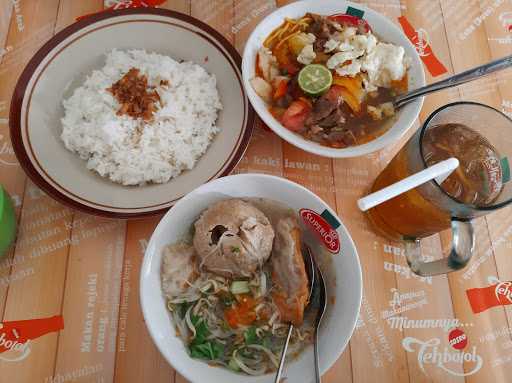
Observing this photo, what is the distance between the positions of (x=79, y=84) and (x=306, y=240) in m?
1.06

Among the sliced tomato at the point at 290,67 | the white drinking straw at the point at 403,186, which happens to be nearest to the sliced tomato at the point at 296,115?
the sliced tomato at the point at 290,67

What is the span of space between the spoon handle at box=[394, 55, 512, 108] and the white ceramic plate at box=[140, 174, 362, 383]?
59cm

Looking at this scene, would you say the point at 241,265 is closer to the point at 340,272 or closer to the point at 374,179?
the point at 340,272

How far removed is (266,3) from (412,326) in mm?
1413

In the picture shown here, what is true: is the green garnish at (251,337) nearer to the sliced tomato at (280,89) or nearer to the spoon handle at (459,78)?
the sliced tomato at (280,89)

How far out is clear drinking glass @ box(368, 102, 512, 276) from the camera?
120cm

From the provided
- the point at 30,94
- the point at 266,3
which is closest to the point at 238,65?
the point at 266,3

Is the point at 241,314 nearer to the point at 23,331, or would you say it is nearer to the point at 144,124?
the point at 23,331

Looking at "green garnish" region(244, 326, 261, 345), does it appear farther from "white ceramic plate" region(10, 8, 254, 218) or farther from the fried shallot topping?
the fried shallot topping

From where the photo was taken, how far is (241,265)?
3.72ft

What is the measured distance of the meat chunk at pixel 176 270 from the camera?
114cm

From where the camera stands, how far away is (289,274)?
1126 mm

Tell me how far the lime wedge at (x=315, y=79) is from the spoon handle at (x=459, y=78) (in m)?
0.26

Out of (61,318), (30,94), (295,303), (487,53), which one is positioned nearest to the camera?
(295,303)
